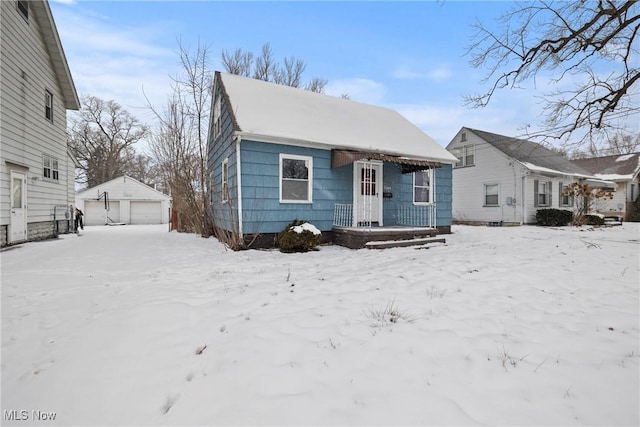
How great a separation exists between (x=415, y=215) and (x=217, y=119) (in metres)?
8.43

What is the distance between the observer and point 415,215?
10.9 m

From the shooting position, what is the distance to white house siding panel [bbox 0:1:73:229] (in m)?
8.20

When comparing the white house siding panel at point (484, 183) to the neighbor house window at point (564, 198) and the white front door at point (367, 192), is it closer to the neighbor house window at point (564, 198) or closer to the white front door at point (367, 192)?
the neighbor house window at point (564, 198)

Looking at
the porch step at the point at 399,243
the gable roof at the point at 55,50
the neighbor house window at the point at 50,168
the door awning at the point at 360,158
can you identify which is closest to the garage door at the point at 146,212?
the gable roof at the point at 55,50

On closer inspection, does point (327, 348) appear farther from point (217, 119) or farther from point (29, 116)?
point (29, 116)

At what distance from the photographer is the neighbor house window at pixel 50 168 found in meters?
10.7

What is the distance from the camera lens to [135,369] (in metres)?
2.28

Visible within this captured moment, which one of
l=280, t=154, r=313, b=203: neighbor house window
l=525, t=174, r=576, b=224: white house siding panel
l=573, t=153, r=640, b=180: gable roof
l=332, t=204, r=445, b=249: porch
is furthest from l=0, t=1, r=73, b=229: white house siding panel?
l=573, t=153, r=640, b=180: gable roof

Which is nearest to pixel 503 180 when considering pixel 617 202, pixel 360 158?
pixel 360 158

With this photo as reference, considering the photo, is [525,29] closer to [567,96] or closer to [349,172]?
[567,96]

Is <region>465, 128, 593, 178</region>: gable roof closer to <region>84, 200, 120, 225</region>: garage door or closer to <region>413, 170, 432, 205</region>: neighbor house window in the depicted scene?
<region>413, 170, 432, 205</region>: neighbor house window

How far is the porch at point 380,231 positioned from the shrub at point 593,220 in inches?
476

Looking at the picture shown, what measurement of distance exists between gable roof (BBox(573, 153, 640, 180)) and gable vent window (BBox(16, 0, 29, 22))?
33886 mm

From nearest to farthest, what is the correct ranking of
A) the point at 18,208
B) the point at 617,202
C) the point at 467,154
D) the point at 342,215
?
the point at 18,208 → the point at 342,215 → the point at 467,154 → the point at 617,202
